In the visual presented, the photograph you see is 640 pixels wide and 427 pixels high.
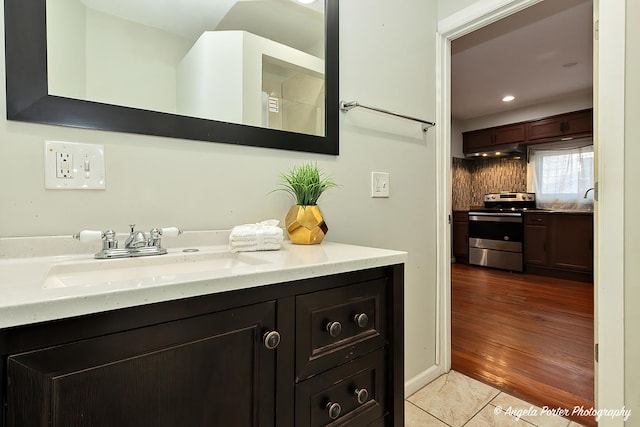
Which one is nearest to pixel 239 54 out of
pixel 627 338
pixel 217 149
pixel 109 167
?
pixel 217 149

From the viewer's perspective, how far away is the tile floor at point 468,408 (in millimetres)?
1448

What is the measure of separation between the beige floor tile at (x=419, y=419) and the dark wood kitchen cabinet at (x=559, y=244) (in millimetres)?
3569

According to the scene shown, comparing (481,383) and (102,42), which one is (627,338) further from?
(102,42)

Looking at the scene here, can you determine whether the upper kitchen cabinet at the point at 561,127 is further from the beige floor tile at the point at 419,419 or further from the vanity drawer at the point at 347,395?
the vanity drawer at the point at 347,395

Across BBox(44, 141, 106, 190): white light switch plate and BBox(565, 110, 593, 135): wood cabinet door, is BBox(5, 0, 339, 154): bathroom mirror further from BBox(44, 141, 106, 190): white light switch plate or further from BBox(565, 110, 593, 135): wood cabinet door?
BBox(565, 110, 593, 135): wood cabinet door

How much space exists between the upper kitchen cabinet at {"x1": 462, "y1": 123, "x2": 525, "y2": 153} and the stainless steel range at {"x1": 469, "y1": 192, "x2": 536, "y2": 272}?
821 millimetres

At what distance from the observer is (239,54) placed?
123 centimetres

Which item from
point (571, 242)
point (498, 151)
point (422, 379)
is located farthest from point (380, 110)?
point (498, 151)

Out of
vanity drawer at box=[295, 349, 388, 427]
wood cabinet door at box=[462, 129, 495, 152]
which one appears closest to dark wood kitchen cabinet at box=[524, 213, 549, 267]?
wood cabinet door at box=[462, 129, 495, 152]

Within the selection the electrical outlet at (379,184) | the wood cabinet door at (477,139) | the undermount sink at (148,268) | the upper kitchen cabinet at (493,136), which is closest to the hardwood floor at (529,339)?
the electrical outlet at (379,184)

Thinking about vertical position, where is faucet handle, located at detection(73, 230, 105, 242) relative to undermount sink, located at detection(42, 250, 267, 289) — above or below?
above

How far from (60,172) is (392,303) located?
1.00 meters

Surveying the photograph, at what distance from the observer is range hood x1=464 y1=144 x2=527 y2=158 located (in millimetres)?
4789

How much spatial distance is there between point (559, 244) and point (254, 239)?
454 cm
